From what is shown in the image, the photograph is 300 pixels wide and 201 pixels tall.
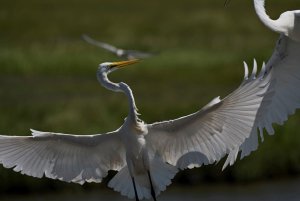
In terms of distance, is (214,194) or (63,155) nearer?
(63,155)

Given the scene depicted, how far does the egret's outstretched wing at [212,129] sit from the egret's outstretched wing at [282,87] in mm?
453

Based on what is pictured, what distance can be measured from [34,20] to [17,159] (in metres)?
16.4

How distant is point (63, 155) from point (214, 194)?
12.9 feet

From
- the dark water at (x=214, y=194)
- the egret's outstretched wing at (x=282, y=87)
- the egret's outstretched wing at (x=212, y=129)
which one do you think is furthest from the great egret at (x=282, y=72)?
the dark water at (x=214, y=194)

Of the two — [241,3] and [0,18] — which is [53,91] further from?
[241,3]

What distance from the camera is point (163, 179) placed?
9523 millimetres

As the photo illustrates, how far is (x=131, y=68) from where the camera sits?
2033cm

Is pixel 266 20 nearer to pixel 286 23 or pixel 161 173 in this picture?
pixel 286 23

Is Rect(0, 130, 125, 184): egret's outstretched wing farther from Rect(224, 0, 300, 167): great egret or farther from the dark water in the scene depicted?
the dark water

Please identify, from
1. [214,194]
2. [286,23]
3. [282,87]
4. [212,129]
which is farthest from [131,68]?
[212,129]

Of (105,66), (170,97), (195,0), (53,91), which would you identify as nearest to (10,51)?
(53,91)

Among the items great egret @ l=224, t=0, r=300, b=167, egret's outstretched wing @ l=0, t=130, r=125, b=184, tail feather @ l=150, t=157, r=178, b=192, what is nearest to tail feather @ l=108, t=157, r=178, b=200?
tail feather @ l=150, t=157, r=178, b=192

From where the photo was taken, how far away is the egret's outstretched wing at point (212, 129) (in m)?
8.49

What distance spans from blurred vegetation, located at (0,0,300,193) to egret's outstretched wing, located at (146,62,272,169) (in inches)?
167
